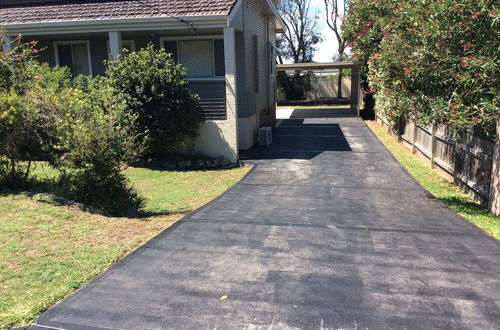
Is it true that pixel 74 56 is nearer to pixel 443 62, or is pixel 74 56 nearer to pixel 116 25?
pixel 116 25

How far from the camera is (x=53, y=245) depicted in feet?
15.9

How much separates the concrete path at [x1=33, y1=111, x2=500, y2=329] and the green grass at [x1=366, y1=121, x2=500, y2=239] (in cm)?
38

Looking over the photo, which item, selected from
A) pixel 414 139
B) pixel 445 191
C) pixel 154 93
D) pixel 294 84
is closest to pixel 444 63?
pixel 445 191

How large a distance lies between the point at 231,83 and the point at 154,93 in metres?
2.17

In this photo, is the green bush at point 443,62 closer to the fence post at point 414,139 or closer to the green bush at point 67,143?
the green bush at point 67,143

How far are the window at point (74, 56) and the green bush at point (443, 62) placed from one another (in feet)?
35.7

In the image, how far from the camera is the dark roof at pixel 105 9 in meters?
11.6

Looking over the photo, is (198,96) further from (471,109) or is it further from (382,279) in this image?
(382,279)

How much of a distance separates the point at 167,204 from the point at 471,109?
18.1ft

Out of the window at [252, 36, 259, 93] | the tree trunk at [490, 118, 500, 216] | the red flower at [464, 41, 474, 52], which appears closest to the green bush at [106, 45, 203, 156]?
the window at [252, 36, 259, 93]

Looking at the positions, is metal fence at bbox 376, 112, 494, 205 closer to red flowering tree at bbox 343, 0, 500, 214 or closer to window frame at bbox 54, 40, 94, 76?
red flowering tree at bbox 343, 0, 500, 214

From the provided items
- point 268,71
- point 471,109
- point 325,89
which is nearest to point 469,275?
point 471,109

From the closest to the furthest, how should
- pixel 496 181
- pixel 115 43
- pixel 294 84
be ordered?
pixel 496 181 < pixel 115 43 < pixel 294 84

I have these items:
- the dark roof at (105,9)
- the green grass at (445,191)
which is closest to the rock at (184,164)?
the dark roof at (105,9)
